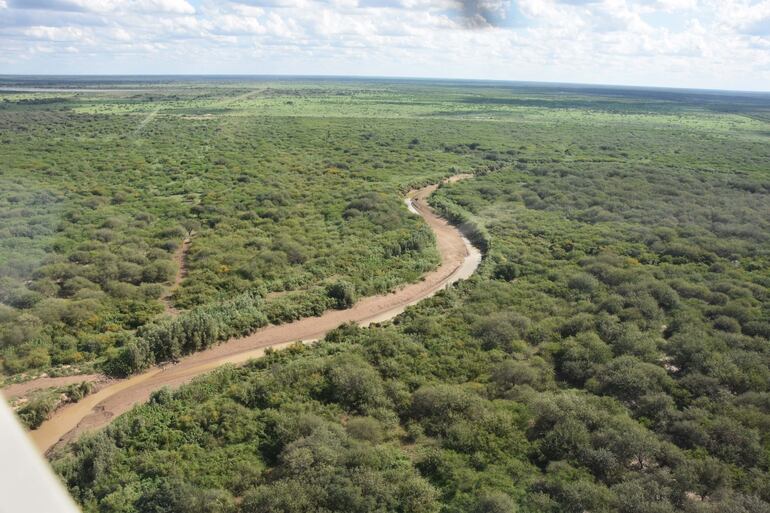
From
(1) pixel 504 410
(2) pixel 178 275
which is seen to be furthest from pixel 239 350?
(1) pixel 504 410

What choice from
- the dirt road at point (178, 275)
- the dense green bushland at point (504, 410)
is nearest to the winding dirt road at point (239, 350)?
the dense green bushland at point (504, 410)

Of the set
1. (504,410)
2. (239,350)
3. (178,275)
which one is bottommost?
(239,350)

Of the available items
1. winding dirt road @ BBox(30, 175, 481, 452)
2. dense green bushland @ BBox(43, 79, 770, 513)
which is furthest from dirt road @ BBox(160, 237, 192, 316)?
dense green bushland @ BBox(43, 79, 770, 513)

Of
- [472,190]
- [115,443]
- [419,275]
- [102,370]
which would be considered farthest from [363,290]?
[472,190]

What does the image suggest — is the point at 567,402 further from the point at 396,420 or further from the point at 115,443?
the point at 115,443

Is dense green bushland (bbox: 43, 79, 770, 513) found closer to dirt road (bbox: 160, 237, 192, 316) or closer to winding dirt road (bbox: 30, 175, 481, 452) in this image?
winding dirt road (bbox: 30, 175, 481, 452)

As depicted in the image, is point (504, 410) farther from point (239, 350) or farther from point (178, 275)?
point (178, 275)

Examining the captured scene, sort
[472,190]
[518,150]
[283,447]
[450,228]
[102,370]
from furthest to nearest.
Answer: [518,150]
[472,190]
[450,228]
[102,370]
[283,447]
